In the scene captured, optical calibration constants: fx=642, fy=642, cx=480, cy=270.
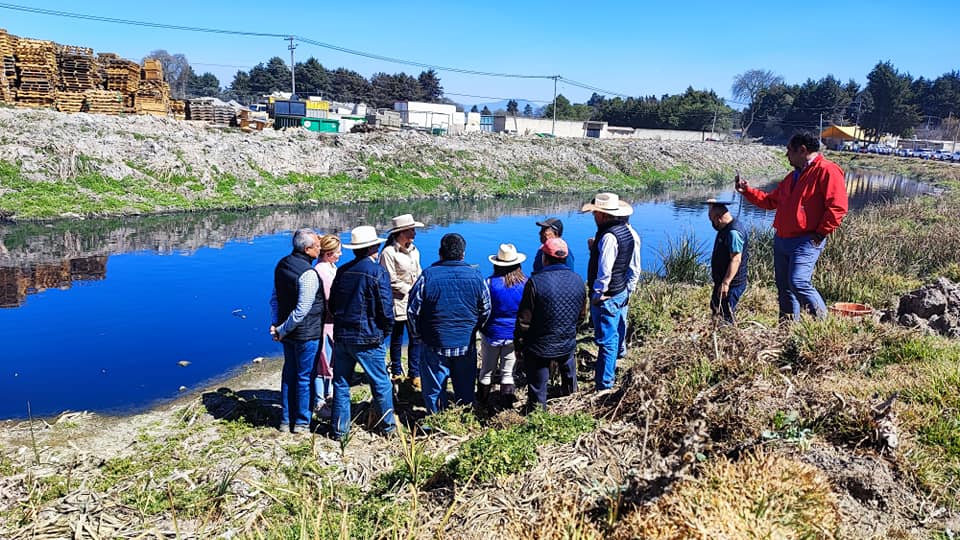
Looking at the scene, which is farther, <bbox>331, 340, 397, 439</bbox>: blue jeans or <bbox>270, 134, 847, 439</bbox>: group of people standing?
<bbox>331, 340, 397, 439</bbox>: blue jeans

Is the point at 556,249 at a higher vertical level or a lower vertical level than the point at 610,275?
higher

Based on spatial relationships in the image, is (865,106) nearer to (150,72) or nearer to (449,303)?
(150,72)

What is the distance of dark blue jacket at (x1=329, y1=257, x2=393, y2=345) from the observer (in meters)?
5.48

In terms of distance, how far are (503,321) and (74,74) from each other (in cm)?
2862

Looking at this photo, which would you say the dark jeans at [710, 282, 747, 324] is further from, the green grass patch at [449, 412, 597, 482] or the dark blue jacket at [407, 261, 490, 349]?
the green grass patch at [449, 412, 597, 482]

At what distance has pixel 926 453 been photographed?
12.8 feet

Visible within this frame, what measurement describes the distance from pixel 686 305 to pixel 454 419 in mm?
4777

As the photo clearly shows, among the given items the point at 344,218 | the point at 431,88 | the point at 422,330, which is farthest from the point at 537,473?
the point at 431,88

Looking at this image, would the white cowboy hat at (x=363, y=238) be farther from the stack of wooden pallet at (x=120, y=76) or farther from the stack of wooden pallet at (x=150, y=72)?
the stack of wooden pallet at (x=150, y=72)

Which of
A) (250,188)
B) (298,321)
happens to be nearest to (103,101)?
(250,188)

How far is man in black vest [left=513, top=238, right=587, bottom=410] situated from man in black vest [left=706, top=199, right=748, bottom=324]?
214cm

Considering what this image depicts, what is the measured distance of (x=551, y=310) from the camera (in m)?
5.32

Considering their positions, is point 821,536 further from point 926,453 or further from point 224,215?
point 224,215

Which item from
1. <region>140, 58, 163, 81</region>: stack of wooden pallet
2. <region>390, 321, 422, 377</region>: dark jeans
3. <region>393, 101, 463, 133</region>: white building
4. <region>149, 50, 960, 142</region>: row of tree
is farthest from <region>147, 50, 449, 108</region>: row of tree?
<region>390, 321, 422, 377</region>: dark jeans
